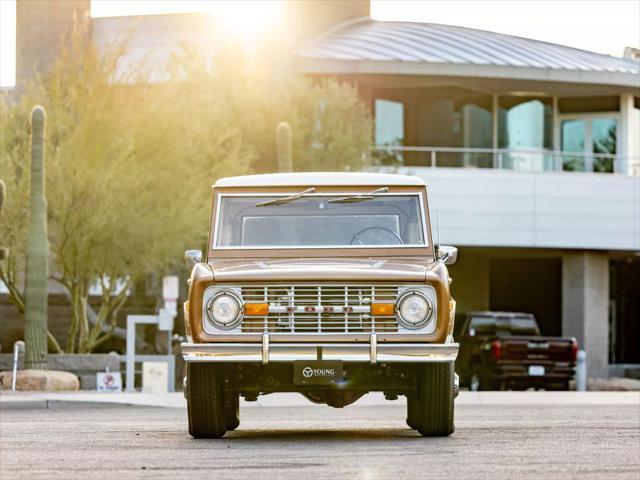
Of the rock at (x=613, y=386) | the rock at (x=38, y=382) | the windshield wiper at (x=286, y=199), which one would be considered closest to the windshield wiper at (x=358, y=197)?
the windshield wiper at (x=286, y=199)

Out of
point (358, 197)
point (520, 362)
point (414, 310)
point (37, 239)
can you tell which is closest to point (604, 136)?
point (520, 362)

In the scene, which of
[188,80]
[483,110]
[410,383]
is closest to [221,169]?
[188,80]

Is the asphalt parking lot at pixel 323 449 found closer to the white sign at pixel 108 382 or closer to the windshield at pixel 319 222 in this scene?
the windshield at pixel 319 222

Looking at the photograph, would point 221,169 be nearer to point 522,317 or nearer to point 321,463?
point 522,317

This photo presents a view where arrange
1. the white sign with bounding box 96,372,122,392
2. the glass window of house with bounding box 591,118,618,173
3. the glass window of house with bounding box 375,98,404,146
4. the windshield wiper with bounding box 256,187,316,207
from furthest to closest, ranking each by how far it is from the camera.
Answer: the glass window of house with bounding box 591,118,618,173 → the glass window of house with bounding box 375,98,404,146 → the white sign with bounding box 96,372,122,392 → the windshield wiper with bounding box 256,187,316,207

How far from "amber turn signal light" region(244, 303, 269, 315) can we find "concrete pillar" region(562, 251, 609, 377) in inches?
1451

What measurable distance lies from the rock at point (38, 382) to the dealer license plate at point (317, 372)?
14.8 metres

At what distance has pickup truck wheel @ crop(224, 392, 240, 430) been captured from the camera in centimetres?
1428

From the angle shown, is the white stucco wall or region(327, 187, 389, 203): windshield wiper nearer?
region(327, 187, 389, 203): windshield wiper

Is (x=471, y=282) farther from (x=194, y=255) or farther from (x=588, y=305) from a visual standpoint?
(x=194, y=255)

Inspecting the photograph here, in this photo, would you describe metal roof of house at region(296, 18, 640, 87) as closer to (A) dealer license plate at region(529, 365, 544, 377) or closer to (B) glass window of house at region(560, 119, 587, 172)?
(B) glass window of house at region(560, 119, 587, 172)

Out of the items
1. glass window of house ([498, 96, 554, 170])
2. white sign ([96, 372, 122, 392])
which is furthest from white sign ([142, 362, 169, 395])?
glass window of house ([498, 96, 554, 170])

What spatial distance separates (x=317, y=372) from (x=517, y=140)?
129ft

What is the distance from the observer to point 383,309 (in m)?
13.1
